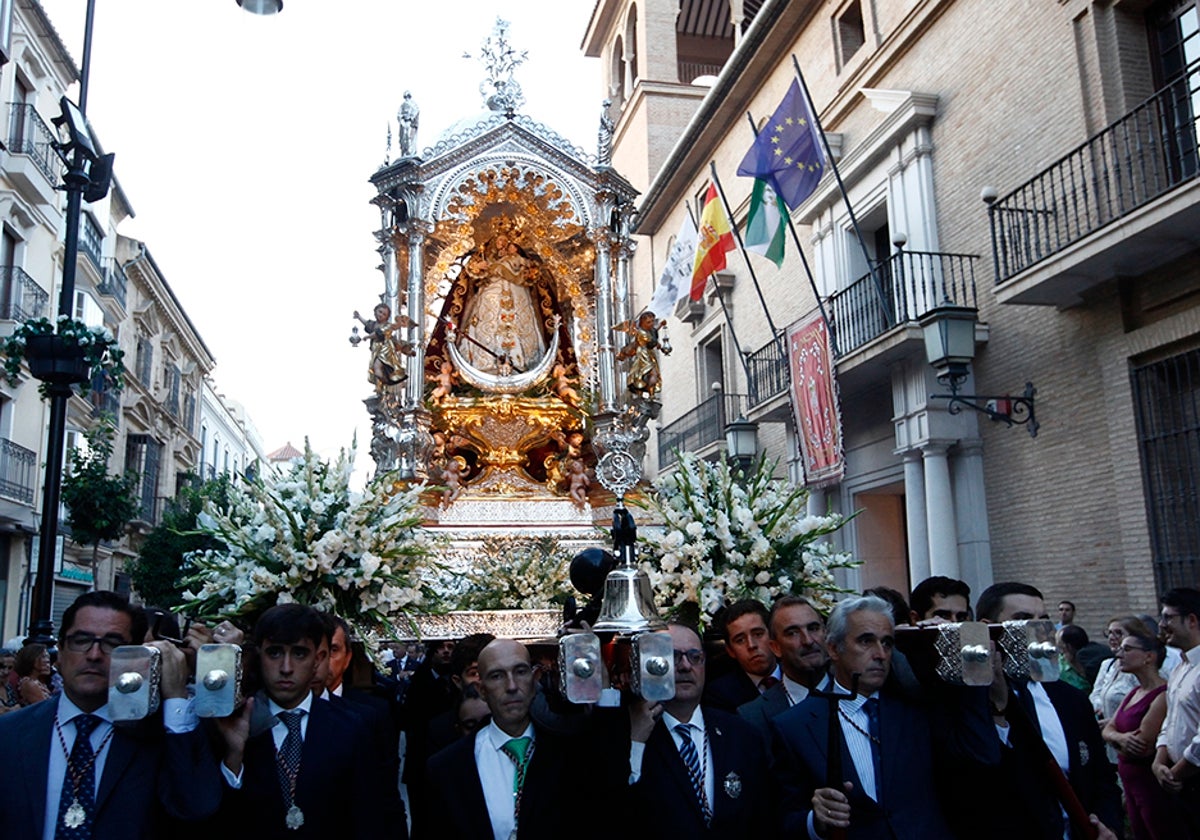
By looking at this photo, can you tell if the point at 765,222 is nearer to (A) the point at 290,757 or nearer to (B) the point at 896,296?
(B) the point at 896,296

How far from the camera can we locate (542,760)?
3137 millimetres

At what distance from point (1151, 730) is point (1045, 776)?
2304 millimetres

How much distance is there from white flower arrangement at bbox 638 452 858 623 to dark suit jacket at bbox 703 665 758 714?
1.13 metres

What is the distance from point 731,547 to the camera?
5.68 meters

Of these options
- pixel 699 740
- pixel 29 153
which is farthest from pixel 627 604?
pixel 29 153

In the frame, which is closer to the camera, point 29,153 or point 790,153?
point 790,153

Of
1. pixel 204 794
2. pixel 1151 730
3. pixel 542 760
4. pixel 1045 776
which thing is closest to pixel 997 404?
pixel 1151 730

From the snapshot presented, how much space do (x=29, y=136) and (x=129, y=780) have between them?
66.2 feet

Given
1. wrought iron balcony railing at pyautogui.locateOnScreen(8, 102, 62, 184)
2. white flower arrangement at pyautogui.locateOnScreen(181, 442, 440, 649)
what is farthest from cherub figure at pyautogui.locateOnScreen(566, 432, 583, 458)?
wrought iron balcony railing at pyautogui.locateOnScreen(8, 102, 62, 184)

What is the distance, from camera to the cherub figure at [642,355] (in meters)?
8.26

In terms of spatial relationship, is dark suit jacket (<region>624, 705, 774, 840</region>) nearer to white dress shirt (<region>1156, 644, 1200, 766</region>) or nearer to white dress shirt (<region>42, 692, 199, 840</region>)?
white dress shirt (<region>42, 692, 199, 840</region>)

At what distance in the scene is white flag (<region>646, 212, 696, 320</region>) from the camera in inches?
578

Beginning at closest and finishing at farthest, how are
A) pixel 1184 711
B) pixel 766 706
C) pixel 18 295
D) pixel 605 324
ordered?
1. pixel 766 706
2. pixel 1184 711
3. pixel 605 324
4. pixel 18 295

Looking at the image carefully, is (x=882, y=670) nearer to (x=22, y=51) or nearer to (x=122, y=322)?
(x=22, y=51)
